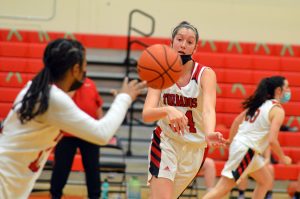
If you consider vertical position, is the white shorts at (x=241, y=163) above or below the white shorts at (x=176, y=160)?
below

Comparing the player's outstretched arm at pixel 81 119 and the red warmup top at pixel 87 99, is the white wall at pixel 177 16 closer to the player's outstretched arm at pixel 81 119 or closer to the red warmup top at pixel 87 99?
the red warmup top at pixel 87 99

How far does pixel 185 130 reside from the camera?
457cm

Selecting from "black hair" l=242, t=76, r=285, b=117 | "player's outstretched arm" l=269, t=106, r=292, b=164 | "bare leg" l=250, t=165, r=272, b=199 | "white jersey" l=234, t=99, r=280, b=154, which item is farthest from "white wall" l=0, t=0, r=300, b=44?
"bare leg" l=250, t=165, r=272, b=199

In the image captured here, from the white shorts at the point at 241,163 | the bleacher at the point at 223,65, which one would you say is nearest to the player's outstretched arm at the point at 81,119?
the white shorts at the point at 241,163

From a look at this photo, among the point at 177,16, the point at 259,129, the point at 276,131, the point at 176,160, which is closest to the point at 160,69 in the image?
the point at 176,160

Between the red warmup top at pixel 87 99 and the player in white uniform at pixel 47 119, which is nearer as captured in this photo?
the player in white uniform at pixel 47 119

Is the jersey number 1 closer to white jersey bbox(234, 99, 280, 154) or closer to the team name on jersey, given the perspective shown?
the team name on jersey

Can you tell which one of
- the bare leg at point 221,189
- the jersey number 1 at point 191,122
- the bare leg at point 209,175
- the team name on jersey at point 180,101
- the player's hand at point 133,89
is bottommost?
the bare leg at point 209,175

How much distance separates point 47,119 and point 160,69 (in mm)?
1078

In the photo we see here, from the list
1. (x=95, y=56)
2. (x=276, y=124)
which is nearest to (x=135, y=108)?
(x=95, y=56)

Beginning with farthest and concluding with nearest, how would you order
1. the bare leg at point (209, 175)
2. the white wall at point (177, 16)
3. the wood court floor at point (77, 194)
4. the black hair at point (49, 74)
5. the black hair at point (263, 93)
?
the white wall at point (177, 16)
the wood court floor at point (77, 194)
the bare leg at point (209, 175)
the black hair at point (263, 93)
the black hair at point (49, 74)

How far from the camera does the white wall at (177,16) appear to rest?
1206 cm

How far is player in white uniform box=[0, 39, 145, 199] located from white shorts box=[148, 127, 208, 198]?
56.6 inches

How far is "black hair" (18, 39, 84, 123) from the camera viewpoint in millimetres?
3102
